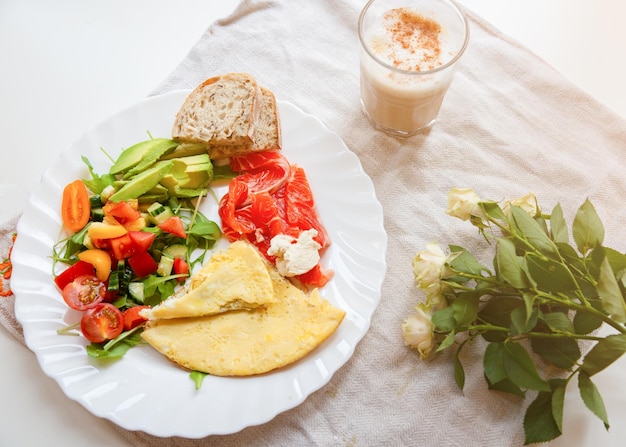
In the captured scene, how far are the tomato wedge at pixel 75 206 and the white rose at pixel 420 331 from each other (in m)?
1.37

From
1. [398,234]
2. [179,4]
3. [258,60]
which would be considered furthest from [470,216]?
[179,4]

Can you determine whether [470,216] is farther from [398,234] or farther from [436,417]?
[436,417]

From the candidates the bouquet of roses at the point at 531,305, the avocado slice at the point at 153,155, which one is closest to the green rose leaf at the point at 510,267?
the bouquet of roses at the point at 531,305

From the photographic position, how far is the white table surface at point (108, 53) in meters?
2.68

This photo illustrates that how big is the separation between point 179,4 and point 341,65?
3.17 ft

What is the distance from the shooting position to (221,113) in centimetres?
249

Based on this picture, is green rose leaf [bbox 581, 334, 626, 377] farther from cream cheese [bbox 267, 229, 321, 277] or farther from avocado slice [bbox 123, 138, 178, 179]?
avocado slice [bbox 123, 138, 178, 179]

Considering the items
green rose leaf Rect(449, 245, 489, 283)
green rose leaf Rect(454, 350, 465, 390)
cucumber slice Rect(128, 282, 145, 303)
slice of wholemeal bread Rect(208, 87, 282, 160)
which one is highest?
slice of wholemeal bread Rect(208, 87, 282, 160)

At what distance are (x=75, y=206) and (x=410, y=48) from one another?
1535mm

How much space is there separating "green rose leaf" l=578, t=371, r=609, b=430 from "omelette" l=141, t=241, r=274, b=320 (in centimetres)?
113

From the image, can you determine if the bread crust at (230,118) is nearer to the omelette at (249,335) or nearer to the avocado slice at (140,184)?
the avocado slice at (140,184)

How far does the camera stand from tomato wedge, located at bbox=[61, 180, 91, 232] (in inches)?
90.9

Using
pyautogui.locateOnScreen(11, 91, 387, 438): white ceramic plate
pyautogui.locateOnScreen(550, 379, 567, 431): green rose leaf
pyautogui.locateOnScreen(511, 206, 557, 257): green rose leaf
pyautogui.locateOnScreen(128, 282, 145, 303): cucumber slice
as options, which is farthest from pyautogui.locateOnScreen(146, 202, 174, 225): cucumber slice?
pyautogui.locateOnScreen(550, 379, 567, 431): green rose leaf

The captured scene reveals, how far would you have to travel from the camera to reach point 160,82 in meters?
2.82
